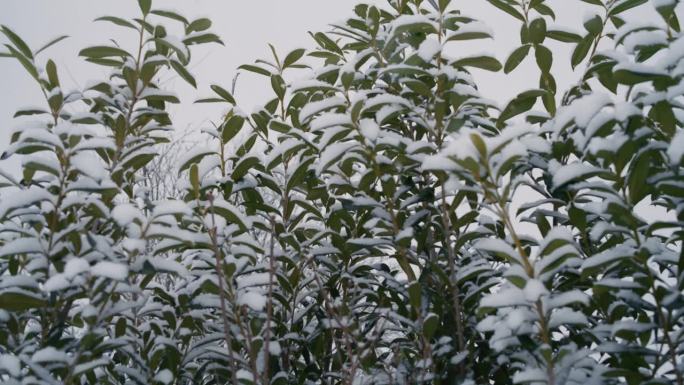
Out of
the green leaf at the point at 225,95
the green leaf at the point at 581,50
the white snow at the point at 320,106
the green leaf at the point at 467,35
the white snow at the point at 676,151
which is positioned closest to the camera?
the white snow at the point at 676,151

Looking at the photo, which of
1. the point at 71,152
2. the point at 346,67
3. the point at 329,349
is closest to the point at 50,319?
the point at 71,152

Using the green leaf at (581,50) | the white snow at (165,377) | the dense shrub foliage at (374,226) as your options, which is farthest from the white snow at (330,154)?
the green leaf at (581,50)

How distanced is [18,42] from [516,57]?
159cm

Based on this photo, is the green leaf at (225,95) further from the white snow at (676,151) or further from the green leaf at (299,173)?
the white snow at (676,151)

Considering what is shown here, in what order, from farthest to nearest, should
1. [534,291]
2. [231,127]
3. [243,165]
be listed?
[231,127], [243,165], [534,291]

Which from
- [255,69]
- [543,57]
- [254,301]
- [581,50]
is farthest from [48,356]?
[581,50]

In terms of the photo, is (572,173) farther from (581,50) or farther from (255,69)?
(255,69)

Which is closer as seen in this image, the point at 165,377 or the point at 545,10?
the point at 165,377

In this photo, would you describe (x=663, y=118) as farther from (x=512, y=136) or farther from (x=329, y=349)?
(x=329, y=349)

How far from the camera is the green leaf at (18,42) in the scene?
1.79 m

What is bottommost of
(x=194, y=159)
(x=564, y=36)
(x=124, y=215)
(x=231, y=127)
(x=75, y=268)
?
(x=75, y=268)

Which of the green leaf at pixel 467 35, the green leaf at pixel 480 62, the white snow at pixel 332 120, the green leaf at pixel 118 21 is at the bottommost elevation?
the white snow at pixel 332 120

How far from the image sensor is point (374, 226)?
1.88 m

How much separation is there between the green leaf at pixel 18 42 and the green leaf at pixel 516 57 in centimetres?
153
